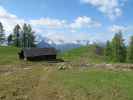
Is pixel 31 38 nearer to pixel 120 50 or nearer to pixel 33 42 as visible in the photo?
pixel 33 42

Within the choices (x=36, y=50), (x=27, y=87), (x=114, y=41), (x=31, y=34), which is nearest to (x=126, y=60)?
(x=114, y=41)

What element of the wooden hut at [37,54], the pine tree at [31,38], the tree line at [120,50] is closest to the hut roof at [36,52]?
the wooden hut at [37,54]

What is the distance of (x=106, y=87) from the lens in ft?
84.8

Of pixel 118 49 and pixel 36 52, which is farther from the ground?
pixel 118 49

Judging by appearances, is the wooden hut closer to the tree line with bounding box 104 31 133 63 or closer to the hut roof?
the hut roof

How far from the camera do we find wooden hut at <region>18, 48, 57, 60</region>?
73625 millimetres

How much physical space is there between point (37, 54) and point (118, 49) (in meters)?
30.9

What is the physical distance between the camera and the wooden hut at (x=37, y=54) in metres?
73.6

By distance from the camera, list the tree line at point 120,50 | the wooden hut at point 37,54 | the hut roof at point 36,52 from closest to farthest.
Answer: the wooden hut at point 37,54, the hut roof at point 36,52, the tree line at point 120,50

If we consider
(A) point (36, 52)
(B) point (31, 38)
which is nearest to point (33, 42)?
(B) point (31, 38)

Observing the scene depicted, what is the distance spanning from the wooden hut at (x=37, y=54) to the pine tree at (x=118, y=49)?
916 inches

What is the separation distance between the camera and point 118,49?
8769 cm

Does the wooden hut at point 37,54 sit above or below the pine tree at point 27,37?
below

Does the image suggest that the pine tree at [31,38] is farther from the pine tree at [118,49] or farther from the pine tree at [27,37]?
the pine tree at [118,49]
